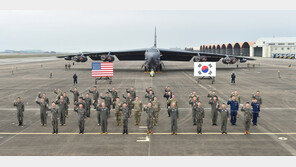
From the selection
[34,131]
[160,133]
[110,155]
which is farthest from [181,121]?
[34,131]

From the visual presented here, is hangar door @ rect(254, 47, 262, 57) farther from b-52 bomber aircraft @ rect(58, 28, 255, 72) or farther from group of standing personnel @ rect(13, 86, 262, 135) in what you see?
group of standing personnel @ rect(13, 86, 262, 135)

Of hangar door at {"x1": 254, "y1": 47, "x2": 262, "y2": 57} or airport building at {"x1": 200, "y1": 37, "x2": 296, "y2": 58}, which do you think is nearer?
airport building at {"x1": 200, "y1": 37, "x2": 296, "y2": 58}

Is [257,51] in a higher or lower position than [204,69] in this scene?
higher

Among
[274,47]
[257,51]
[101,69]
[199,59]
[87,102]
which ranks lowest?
[87,102]

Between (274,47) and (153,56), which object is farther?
(274,47)

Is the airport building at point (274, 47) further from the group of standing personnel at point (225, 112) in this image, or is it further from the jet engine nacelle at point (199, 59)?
the group of standing personnel at point (225, 112)

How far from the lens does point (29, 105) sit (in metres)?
18.6

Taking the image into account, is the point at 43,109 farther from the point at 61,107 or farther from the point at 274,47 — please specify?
the point at 274,47

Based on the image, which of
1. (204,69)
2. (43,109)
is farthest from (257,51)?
(43,109)

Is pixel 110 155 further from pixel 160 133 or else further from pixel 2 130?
pixel 2 130

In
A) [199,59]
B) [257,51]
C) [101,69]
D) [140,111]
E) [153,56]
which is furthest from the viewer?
[257,51]

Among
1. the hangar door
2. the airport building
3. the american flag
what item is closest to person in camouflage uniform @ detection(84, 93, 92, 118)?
the american flag

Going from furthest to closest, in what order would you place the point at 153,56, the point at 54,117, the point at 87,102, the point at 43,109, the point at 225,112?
the point at 153,56 → the point at 87,102 → the point at 43,109 → the point at 225,112 → the point at 54,117

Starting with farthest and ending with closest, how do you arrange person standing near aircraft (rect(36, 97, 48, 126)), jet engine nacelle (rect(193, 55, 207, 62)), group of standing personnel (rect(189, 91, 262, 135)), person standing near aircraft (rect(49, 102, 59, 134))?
jet engine nacelle (rect(193, 55, 207, 62))
person standing near aircraft (rect(36, 97, 48, 126))
group of standing personnel (rect(189, 91, 262, 135))
person standing near aircraft (rect(49, 102, 59, 134))
